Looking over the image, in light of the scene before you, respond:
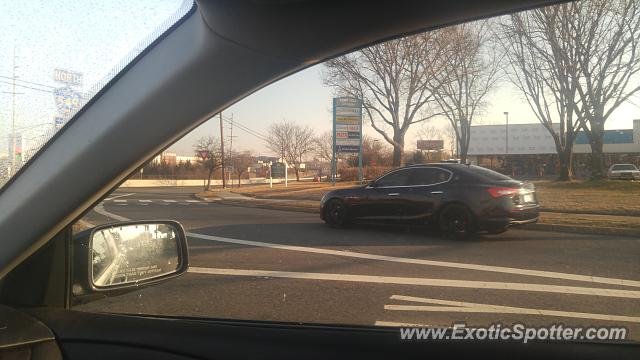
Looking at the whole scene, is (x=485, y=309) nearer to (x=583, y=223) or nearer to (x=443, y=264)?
(x=443, y=264)

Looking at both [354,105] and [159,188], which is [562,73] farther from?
[159,188]

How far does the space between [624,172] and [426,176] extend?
108cm

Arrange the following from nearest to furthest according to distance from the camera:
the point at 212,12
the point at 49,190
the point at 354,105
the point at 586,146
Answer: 1. the point at 212,12
2. the point at 49,190
3. the point at 586,146
4. the point at 354,105

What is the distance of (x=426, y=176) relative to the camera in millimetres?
2990

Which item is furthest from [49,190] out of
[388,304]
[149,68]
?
[388,304]

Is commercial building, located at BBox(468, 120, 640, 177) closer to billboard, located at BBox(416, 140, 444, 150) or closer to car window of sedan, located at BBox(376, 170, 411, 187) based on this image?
billboard, located at BBox(416, 140, 444, 150)

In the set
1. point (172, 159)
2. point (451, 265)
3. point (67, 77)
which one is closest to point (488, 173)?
point (451, 265)

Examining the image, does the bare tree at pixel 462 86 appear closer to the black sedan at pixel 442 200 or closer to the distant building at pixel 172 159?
the black sedan at pixel 442 200

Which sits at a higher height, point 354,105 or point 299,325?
point 354,105

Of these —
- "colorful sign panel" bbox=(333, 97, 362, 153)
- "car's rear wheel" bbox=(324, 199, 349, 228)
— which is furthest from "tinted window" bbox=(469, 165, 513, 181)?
"car's rear wheel" bbox=(324, 199, 349, 228)

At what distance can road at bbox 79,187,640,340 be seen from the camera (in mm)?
2414

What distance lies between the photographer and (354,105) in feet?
8.28

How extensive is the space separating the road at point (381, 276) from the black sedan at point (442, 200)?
0.12 metres

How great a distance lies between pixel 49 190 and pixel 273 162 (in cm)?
126
